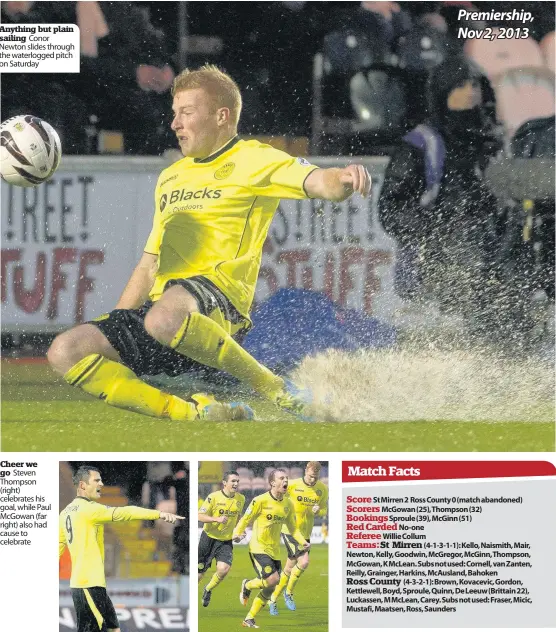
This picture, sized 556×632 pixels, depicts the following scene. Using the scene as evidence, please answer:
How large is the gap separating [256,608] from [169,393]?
4.20 ft

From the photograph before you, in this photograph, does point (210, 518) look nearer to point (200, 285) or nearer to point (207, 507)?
point (207, 507)

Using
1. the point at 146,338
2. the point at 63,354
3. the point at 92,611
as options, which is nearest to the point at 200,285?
the point at 146,338

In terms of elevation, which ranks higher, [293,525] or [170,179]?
[170,179]

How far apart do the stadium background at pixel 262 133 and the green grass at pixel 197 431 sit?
0.02 meters

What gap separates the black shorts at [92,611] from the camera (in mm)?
5395

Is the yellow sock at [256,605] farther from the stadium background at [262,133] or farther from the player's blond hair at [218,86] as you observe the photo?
the player's blond hair at [218,86]

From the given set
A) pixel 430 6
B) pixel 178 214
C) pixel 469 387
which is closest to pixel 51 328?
pixel 178 214

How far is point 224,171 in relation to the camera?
5977mm

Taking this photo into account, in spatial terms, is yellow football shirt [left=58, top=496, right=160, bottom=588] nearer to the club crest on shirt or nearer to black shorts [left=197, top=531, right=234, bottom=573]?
black shorts [left=197, top=531, right=234, bottom=573]

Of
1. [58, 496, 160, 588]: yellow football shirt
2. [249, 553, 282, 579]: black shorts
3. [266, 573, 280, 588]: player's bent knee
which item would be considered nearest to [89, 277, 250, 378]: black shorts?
[58, 496, 160, 588]: yellow football shirt

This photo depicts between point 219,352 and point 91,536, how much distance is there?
1.22 m

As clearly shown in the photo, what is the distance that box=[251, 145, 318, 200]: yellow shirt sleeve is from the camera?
588 centimetres

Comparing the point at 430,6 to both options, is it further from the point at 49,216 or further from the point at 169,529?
the point at 169,529

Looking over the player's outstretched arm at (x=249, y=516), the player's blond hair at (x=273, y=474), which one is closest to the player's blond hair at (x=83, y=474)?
the player's outstretched arm at (x=249, y=516)
